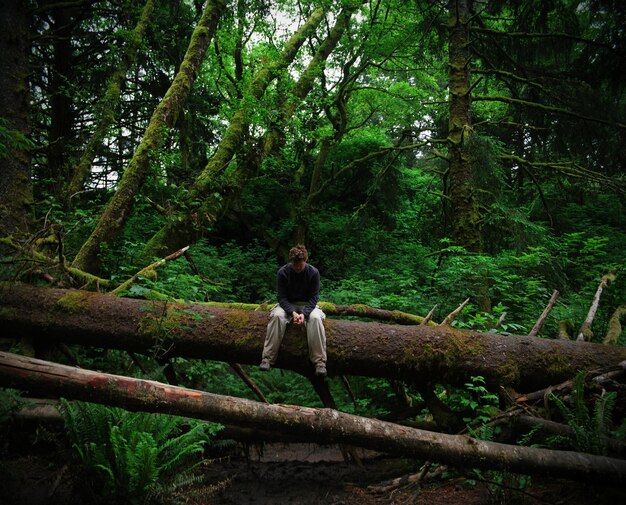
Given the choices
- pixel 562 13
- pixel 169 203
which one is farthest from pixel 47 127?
pixel 562 13

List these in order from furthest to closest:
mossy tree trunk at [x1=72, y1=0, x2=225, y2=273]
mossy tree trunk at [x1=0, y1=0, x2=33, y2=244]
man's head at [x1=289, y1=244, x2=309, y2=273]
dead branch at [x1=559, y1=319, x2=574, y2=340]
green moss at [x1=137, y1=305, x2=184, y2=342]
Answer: mossy tree trunk at [x1=72, y1=0, x2=225, y2=273] → mossy tree trunk at [x1=0, y1=0, x2=33, y2=244] → dead branch at [x1=559, y1=319, x2=574, y2=340] → man's head at [x1=289, y1=244, x2=309, y2=273] → green moss at [x1=137, y1=305, x2=184, y2=342]

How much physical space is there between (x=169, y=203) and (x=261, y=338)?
17.0ft

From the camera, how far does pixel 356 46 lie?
39.7 ft

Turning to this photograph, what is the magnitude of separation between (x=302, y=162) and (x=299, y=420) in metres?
11.5

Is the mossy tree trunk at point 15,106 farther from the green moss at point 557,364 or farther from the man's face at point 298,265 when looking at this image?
the green moss at point 557,364

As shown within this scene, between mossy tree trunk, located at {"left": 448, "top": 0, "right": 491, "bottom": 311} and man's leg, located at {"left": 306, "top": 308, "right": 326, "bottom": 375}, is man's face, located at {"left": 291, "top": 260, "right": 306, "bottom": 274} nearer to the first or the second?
man's leg, located at {"left": 306, "top": 308, "right": 326, "bottom": 375}

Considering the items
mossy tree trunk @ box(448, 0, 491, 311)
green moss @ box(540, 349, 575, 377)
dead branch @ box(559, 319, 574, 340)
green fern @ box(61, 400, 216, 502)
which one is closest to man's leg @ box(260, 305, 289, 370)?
green fern @ box(61, 400, 216, 502)

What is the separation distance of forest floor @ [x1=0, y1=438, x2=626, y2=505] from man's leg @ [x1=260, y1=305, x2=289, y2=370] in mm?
1401

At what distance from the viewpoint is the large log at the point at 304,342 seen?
483 cm

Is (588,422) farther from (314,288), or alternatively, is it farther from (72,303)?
(72,303)

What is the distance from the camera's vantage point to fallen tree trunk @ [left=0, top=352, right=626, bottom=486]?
3303mm

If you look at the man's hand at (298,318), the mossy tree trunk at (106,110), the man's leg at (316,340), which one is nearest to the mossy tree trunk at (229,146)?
the mossy tree trunk at (106,110)

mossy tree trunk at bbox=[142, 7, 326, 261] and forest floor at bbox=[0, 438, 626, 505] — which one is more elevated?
mossy tree trunk at bbox=[142, 7, 326, 261]

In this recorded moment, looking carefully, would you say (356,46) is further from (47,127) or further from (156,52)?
(47,127)
